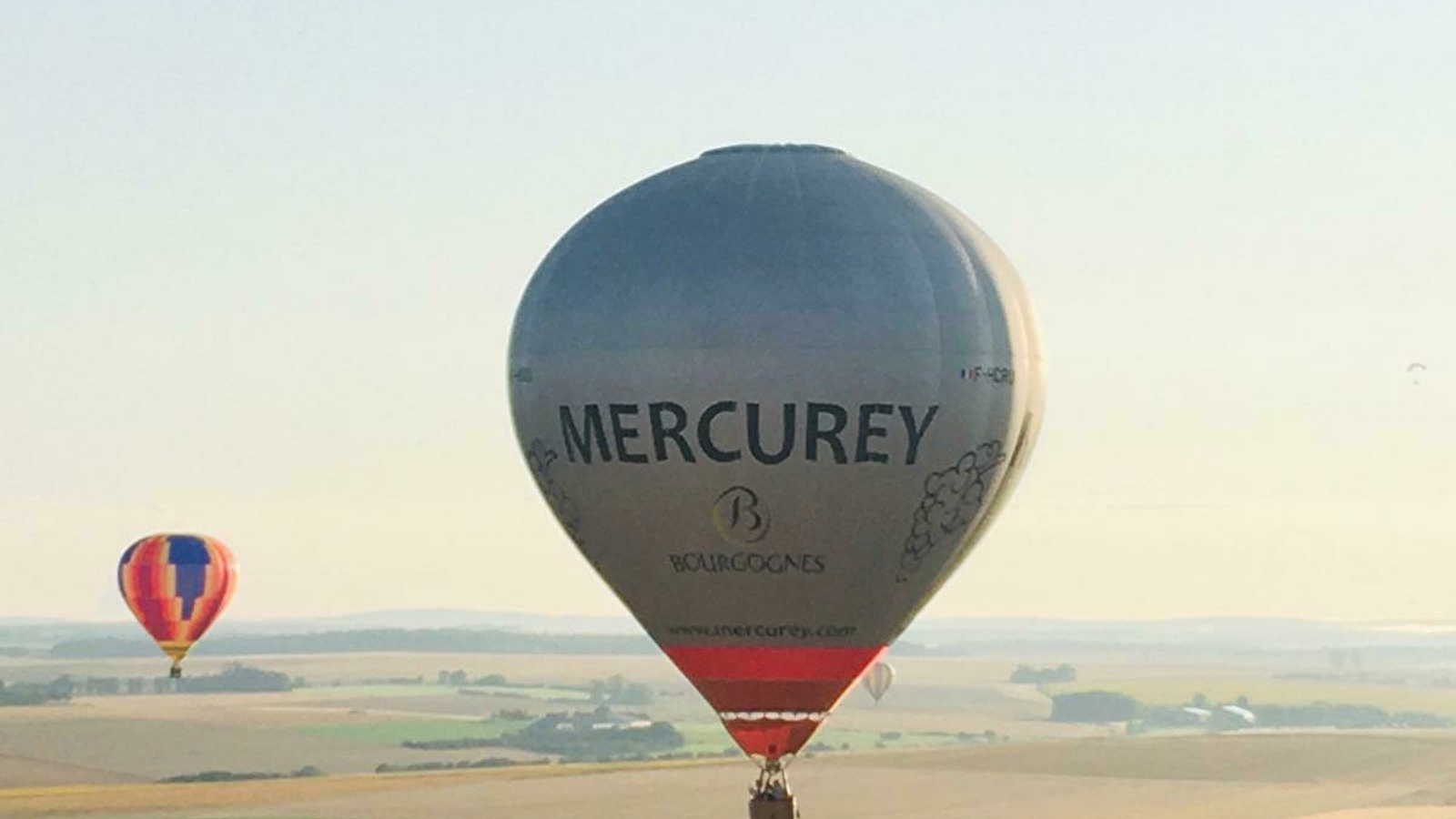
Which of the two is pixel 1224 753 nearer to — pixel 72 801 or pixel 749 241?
pixel 72 801

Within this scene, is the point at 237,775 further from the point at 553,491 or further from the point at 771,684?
the point at 771,684

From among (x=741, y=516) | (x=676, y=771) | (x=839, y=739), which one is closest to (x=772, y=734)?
(x=741, y=516)

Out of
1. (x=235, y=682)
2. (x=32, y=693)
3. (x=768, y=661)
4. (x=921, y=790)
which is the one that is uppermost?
(x=235, y=682)

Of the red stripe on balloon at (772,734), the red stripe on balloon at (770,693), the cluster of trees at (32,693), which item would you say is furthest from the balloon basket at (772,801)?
the cluster of trees at (32,693)

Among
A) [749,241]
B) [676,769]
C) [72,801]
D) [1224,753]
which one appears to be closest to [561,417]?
[749,241]

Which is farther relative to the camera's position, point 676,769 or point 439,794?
Result: point 676,769

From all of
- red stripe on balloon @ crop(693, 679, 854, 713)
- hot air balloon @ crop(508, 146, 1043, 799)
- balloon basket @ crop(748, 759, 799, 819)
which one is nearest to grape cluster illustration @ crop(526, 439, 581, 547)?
hot air balloon @ crop(508, 146, 1043, 799)
